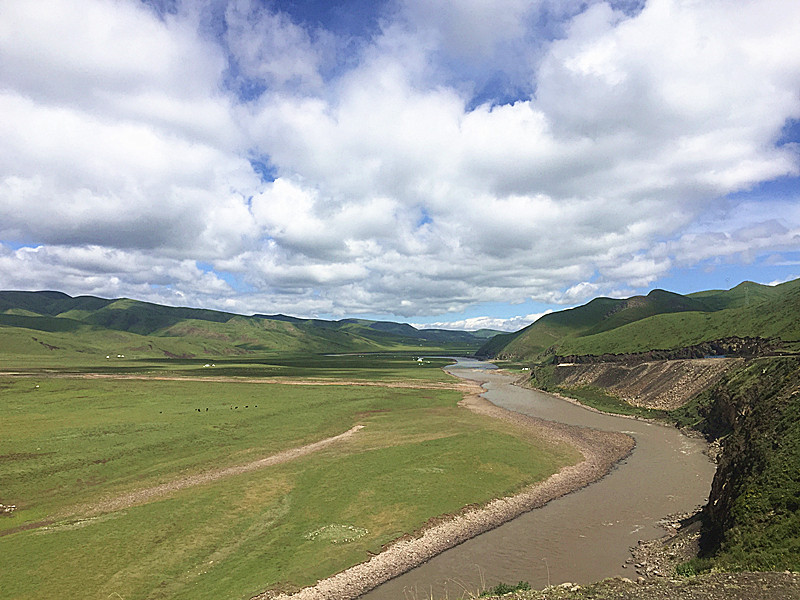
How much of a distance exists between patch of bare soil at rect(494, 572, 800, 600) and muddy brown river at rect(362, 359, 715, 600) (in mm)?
7502

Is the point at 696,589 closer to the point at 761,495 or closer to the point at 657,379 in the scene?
the point at 761,495

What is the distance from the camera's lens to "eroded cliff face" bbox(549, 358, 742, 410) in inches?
3536

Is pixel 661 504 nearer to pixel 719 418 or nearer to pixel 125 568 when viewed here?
pixel 719 418

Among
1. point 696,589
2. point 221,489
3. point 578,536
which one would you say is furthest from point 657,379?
point 221,489

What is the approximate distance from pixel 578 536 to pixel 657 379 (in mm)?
83087

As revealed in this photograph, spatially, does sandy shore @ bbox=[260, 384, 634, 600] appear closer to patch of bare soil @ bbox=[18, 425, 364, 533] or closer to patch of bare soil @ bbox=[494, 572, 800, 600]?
patch of bare soil @ bbox=[494, 572, 800, 600]

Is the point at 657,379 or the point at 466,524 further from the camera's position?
the point at 657,379

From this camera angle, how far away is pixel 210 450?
61.1m

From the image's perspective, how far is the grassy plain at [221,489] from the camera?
29.9m

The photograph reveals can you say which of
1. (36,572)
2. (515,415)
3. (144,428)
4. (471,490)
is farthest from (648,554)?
(144,428)

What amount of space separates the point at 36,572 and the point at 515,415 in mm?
83944

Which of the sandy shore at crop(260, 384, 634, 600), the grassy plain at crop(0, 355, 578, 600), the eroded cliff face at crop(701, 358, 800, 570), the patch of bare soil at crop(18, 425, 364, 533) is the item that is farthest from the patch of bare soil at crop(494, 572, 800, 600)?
the patch of bare soil at crop(18, 425, 364, 533)

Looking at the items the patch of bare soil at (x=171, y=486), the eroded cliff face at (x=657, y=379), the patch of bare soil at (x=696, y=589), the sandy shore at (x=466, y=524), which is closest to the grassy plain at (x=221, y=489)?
the patch of bare soil at (x=171, y=486)

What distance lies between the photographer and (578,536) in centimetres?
3578
